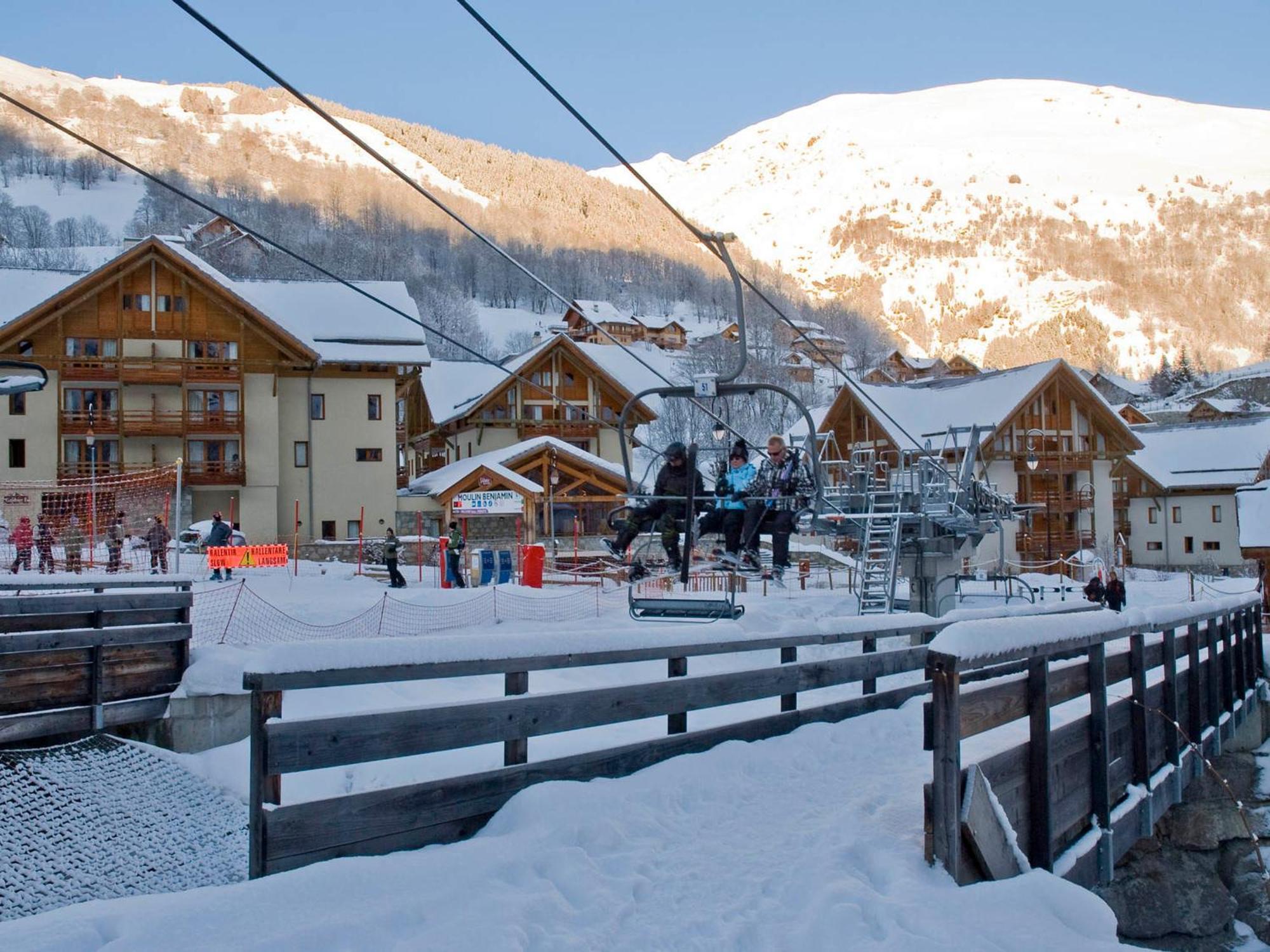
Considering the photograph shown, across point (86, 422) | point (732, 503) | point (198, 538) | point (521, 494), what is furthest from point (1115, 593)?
point (86, 422)

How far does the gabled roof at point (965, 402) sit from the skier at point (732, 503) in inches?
1337

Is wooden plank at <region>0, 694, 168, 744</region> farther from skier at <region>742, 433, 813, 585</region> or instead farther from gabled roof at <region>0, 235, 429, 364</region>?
gabled roof at <region>0, 235, 429, 364</region>

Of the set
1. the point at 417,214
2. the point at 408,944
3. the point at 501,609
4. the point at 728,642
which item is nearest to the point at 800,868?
the point at 408,944

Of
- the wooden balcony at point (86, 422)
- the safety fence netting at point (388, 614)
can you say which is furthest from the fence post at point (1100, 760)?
the wooden balcony at point (86, 422)

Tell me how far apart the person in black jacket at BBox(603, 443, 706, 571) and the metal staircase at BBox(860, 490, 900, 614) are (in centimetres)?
609

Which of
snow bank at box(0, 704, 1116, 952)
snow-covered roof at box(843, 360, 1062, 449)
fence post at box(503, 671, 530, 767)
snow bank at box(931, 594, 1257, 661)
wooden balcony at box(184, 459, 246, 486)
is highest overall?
snow-covered roof at box(843, 360, 1062, 449)

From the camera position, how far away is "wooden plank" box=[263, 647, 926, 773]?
15.7ft

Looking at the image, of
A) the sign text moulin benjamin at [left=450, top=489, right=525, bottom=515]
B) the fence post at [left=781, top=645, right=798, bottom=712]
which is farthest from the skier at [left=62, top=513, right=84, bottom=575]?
the fence post at [left=781, top=645, right=798, bottom=712]

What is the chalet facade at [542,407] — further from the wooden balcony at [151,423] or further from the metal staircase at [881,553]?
the metal staircase at [881,553]

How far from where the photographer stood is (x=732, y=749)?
270 inches

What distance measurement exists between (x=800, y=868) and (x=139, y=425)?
3960 centimetres

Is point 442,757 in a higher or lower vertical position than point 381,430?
lower

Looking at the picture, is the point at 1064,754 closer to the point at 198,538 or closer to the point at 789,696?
the point at 789,696

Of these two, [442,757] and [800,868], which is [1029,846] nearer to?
[800,868]
